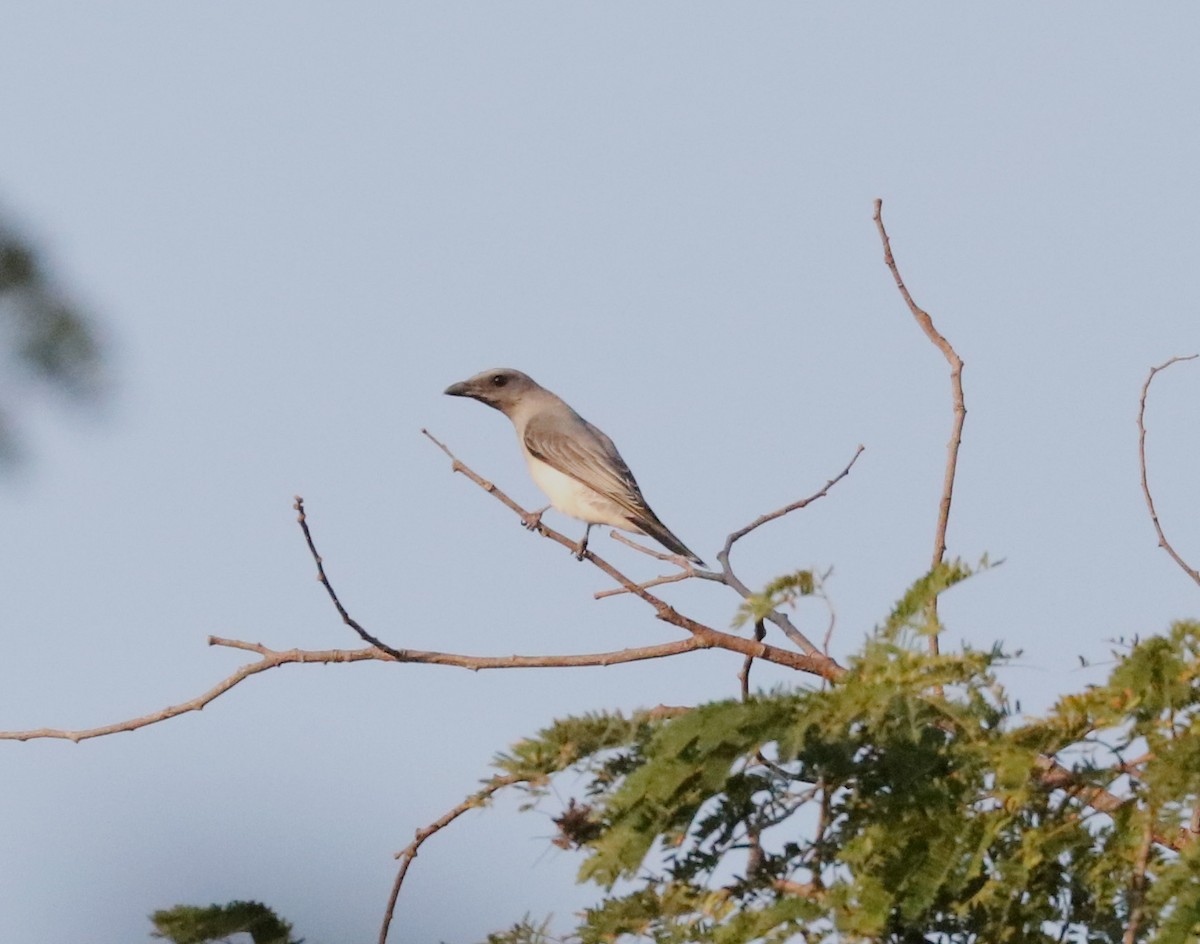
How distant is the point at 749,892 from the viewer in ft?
10.1

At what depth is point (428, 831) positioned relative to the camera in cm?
410

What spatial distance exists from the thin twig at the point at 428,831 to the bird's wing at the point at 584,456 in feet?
20.4

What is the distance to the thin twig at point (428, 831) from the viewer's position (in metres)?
3.36

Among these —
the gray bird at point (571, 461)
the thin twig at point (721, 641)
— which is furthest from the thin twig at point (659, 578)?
the gray bird at point (571, 461)

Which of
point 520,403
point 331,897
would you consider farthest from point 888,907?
point 520,403

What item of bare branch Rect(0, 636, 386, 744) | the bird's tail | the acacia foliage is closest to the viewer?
the acacia foliage

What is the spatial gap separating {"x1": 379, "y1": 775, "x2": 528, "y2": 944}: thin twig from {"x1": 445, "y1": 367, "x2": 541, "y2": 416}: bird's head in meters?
7.80

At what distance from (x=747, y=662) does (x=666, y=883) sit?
1.66 meters

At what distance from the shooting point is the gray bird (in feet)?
33.7

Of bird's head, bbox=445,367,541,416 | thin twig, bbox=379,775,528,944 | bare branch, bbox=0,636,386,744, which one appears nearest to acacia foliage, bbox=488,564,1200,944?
thin twig, bbox=379,775,528,944

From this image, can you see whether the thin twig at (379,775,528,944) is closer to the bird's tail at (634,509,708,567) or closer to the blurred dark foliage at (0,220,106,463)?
the blurred dark foliage at (0,220,106,463)

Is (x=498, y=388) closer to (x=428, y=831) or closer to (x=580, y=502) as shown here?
(x=580, y=502)

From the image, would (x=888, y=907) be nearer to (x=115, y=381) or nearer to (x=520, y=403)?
(x=115, y=381)

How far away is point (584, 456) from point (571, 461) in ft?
0.32
